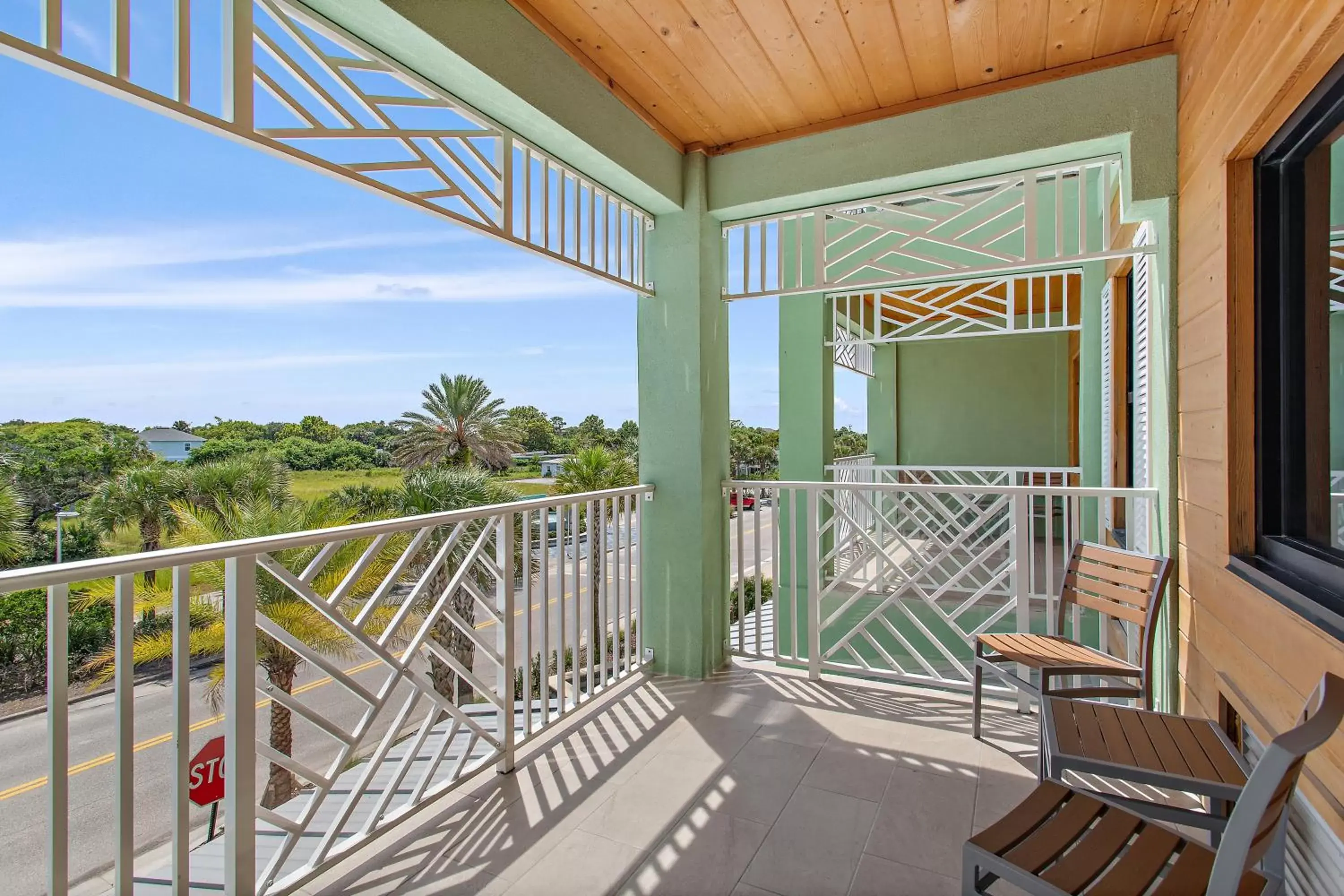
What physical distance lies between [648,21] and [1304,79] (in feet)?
6.25

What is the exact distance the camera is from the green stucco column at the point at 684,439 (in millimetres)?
3430

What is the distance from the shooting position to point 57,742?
125 centimetres

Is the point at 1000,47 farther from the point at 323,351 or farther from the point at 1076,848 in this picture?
the point at 323,351

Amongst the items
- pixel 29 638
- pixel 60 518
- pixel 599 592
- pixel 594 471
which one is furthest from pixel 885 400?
pixel 60 518

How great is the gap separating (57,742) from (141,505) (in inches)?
535

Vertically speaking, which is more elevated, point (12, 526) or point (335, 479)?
point (335, 479)

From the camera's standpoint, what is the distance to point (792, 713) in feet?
9.70

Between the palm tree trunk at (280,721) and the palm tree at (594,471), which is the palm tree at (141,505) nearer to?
the palm tree trunk at (280,721)

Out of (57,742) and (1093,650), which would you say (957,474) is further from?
(57,742)

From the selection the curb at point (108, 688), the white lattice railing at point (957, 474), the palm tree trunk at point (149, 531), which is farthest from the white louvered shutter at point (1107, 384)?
the palm tree trunk at point (149, 531)

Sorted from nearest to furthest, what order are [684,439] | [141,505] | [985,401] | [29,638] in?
[684,439]
[985,401]
[29,638]
[141,505]

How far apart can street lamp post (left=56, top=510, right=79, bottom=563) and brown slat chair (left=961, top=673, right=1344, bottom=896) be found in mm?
13811

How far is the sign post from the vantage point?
5.66 ft

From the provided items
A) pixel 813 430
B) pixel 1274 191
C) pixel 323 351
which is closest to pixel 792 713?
pixel 1274 191
